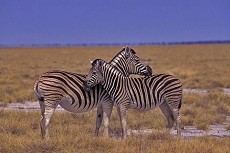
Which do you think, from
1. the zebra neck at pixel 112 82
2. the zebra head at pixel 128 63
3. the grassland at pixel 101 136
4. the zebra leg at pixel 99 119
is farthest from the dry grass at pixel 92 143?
the zebra head at pixel 128 63

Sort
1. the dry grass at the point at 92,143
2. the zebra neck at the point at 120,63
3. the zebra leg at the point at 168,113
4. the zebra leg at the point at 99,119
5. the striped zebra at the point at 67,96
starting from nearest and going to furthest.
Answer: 1. the dry grass at the point at 92,143
2. the striped zebra at the point at 67,96
3. the zebra leg at the point at 99,119
4. the zebra neck at the point at 120,63
5. the zebra leg at the point at 168,113

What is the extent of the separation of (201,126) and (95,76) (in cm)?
347

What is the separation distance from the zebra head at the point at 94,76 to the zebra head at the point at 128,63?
2.96ft

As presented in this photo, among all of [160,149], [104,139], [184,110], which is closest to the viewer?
[160,149]

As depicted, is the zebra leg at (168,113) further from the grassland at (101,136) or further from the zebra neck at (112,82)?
the zebra neck at (112,82)

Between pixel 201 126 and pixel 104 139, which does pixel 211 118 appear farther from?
pixel 104 139

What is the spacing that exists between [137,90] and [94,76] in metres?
1.05

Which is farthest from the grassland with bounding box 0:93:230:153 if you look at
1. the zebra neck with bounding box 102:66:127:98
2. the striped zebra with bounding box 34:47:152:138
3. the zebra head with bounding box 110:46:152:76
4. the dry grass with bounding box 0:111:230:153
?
the zebra head with bounding box 110:46:152:76

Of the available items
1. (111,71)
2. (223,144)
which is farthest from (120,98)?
(223,144)

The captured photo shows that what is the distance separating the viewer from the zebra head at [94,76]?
9316 millimetres

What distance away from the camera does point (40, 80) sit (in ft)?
29.8

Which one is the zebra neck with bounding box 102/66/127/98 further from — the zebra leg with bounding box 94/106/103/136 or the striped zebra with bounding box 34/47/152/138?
the zebra leg with bounding box 94/106/103/136

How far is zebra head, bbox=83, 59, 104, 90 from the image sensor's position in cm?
932

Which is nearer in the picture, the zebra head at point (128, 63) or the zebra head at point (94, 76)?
the zebra head at point (94, 76)
